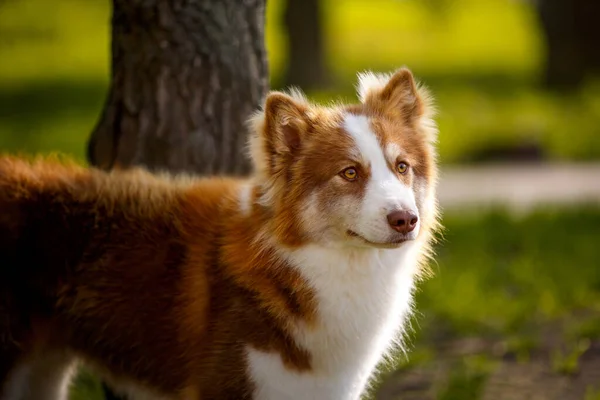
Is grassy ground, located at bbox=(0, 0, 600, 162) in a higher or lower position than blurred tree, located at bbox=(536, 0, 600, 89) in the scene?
lower

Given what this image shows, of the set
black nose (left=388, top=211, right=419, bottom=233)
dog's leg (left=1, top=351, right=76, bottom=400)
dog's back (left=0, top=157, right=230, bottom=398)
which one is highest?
black nose (left=388, top=211, right=419, bottom=233)

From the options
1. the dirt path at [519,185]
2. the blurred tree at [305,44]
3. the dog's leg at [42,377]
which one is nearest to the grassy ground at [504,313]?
the dog's leg at [42,377]

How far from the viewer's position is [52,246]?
14.3 feet

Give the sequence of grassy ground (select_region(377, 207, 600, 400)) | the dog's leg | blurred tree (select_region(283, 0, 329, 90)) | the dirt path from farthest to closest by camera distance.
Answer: blurred tree (select_region(283, 0, 329, 90)) → the dirt path → grassy ground (select_region(377, 207, 600, 400)) → the dog's leg

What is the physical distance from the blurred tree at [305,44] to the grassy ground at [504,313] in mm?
9083

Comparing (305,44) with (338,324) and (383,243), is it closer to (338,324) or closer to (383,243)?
(338,324)

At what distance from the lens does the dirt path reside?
1018 centimetres

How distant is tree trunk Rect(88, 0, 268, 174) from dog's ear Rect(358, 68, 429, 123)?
1.13m

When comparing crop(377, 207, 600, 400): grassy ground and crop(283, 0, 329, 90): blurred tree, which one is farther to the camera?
crop(283, 0, 329, 90): blurred tree

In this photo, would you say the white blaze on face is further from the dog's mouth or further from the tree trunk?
the tree trunk

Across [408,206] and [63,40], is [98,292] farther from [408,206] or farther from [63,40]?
[63,40]

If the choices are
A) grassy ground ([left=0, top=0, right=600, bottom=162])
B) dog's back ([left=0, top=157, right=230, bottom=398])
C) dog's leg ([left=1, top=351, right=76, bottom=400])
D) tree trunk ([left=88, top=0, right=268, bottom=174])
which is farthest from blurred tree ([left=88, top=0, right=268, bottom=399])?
grassy ground ([left=0, top=0, right=600, bottom=162])

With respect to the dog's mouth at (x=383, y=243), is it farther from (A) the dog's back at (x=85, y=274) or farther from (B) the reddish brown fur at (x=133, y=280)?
(A) the dog's back at (x=85, y=274)

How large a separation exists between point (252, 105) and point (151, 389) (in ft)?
5.96
